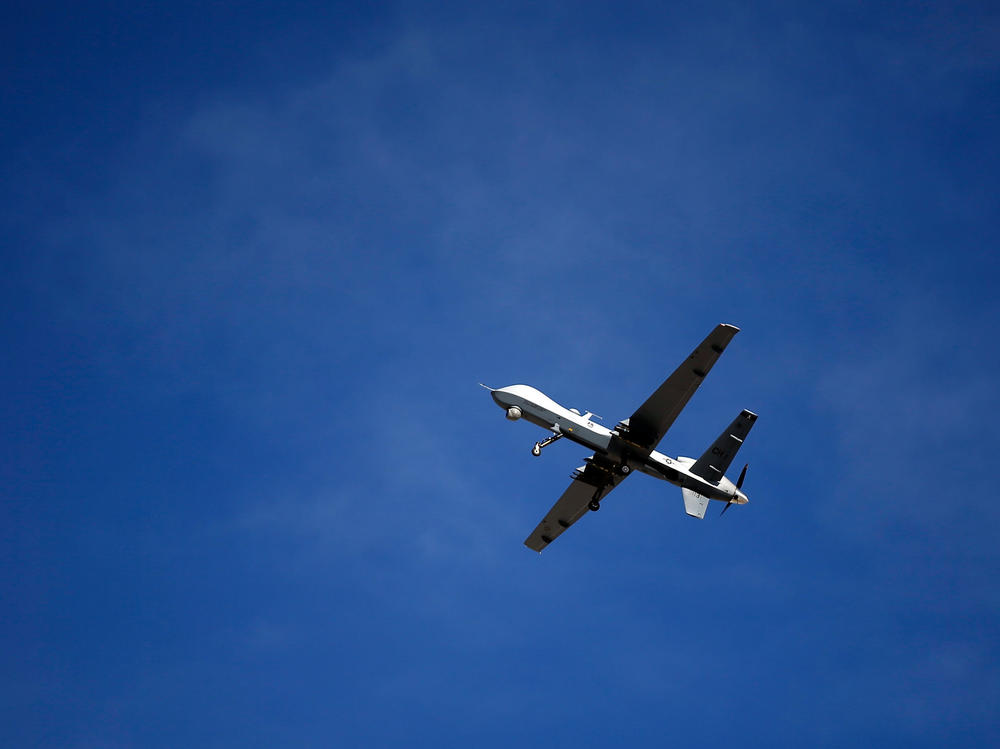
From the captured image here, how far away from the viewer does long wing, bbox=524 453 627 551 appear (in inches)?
2249

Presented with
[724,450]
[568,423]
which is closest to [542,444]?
[568,423]

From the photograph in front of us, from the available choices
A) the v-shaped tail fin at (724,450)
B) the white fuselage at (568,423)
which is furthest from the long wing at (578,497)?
the v-shaped tail fin at (724,450)

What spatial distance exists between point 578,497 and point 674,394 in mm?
11707

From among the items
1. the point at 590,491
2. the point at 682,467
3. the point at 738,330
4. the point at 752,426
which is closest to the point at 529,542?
the point at 590,491

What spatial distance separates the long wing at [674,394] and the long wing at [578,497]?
3.25m

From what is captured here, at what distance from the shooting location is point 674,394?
2045 inches

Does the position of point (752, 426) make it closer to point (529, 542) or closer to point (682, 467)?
point (682, 467)

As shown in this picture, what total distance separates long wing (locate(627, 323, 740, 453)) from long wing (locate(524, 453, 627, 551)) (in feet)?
10.7

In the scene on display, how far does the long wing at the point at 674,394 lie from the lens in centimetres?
5047

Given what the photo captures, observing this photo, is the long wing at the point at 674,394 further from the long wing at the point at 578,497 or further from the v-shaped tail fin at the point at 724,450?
the v-shaped tail fin at the point at 724,450

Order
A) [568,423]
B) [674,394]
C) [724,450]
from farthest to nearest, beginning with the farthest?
1. [724,450]
2. [568,423]
3. [674,394]

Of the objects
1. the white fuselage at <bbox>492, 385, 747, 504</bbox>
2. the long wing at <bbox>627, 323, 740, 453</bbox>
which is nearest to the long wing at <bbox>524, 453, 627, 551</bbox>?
the white fuselage at <bbox>492, 385, 747, 504</bbox>

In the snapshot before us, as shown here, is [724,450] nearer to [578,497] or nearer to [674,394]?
[674,394]

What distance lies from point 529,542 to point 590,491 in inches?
247
